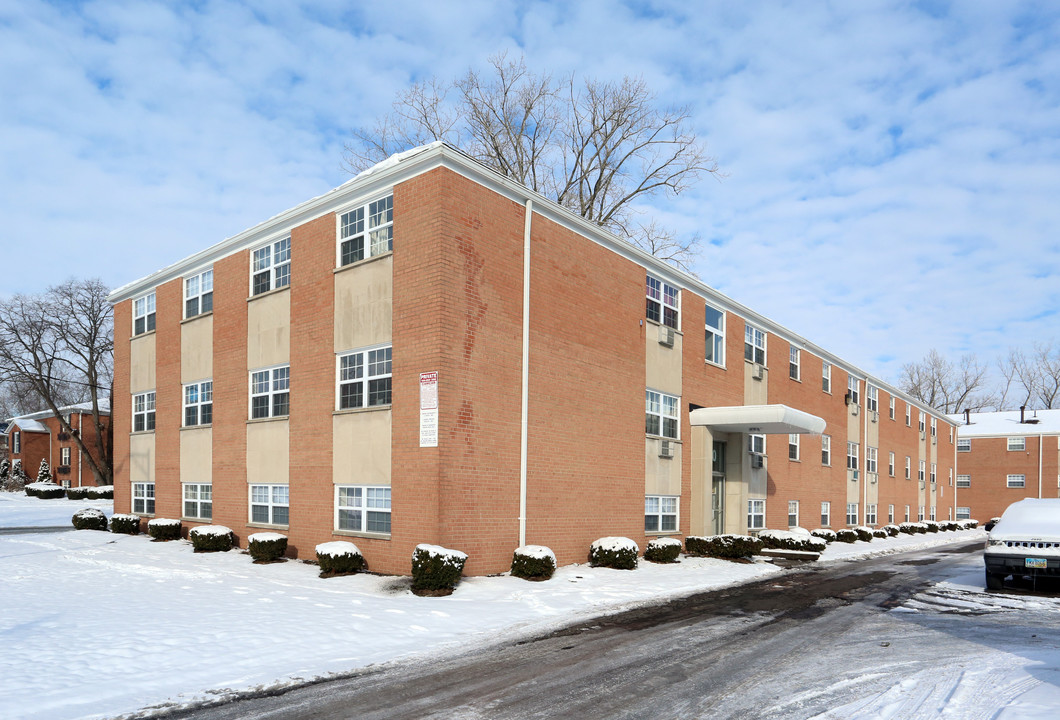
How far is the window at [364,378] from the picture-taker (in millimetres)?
16484

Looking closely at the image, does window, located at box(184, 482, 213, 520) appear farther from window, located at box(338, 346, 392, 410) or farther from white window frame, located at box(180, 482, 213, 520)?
window, located at box(338, 346, 392, 410)

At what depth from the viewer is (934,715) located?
679 centimetres

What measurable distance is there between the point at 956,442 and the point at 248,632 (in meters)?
63.5

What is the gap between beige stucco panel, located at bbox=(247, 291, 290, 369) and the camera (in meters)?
19.4

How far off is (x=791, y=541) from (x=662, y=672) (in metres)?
16.7

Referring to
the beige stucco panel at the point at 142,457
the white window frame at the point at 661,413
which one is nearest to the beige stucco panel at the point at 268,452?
the beige stucco panel at the point at 142,457

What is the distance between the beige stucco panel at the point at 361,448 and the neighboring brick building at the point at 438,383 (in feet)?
0.16

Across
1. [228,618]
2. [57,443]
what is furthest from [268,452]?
[57,443]

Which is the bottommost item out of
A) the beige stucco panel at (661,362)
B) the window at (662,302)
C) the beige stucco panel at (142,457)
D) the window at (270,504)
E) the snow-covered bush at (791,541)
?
the snow-covered bush at (791,541)

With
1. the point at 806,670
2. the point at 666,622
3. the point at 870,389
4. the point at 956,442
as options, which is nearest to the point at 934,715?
the point at 806,670

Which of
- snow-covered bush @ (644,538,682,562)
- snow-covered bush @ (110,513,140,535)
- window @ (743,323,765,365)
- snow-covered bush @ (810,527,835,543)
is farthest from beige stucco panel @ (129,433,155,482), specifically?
snow-covered bush @ (810,527,835,543)

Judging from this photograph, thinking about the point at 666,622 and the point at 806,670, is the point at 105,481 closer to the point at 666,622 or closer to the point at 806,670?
the point at 666,622

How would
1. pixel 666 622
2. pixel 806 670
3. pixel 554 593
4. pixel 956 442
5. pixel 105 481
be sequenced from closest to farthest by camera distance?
pixel 806 670 < pixel 666 622 < pixel 554 593 < pixel 105 481 < pixel 956 442

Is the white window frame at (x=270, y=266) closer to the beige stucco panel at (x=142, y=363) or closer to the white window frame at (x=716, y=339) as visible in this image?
the beige stucco panel at (x=142, y=363)
